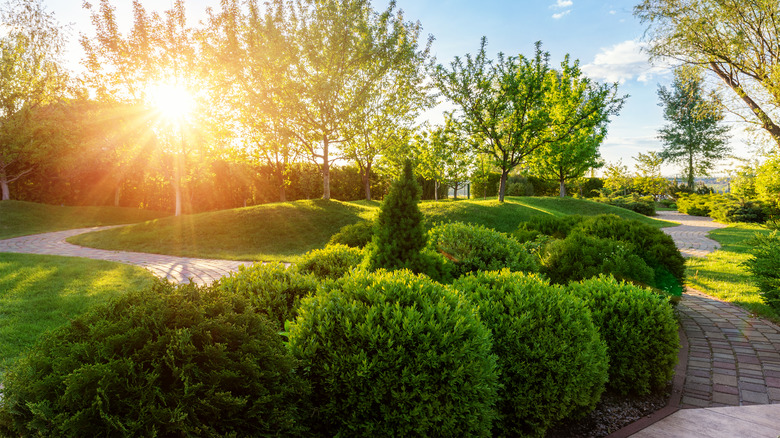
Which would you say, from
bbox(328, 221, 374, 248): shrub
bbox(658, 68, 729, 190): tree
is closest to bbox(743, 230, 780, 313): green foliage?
bbox(328, 221, 374, 248): shrub

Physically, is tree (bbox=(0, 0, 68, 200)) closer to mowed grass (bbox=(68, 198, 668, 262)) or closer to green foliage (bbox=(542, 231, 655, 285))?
mowed grass (bbox=(68, 198, 668, 262))

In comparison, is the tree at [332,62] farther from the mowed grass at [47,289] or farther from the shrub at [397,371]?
the shrub at [397,371]

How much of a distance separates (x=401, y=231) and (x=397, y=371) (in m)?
2.05

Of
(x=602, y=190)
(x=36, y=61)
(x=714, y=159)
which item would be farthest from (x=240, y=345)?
(x=714, y=159)

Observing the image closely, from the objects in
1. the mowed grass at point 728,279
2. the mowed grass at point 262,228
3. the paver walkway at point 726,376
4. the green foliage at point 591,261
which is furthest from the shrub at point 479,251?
the mowed grass at point 262,228

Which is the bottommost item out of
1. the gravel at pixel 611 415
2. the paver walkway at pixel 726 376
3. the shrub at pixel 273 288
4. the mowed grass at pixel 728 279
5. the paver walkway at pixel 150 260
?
the gravel at pixel 611 415

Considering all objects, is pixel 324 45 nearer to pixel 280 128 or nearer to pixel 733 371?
pixel 280 128

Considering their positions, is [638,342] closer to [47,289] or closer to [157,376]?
[157,376]

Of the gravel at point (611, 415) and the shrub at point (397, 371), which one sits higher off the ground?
the shrub at point (397, 371)

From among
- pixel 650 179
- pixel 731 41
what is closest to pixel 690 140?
pixel 650 179

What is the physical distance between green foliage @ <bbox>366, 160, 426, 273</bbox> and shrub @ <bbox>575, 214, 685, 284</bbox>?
3.84 metres

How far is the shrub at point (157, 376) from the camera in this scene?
1700 millimetres

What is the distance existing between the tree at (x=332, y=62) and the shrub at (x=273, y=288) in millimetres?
13332

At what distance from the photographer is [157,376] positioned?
70.1 inches
